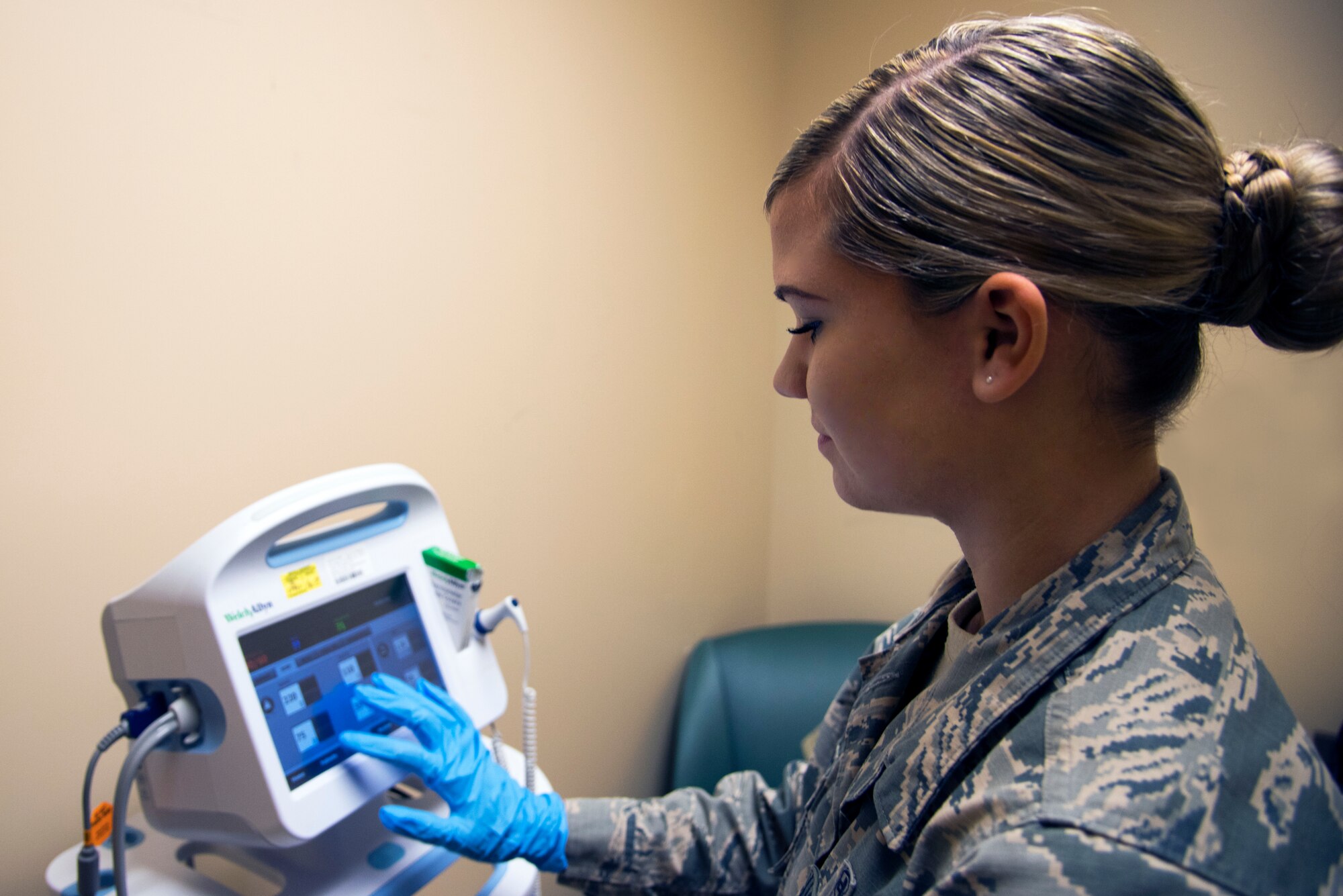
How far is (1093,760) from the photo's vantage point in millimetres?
546

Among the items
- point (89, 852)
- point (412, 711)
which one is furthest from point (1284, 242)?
point (89, 852)

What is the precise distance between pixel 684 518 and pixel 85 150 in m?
1.24

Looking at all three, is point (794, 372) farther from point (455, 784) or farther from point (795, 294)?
point (455, 784)

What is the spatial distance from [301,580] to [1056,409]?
700 millimetres

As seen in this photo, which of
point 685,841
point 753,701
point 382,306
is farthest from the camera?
point 753,701

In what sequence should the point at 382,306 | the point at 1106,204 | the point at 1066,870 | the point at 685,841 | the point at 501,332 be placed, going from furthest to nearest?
1. the point at 501,332
2. the point at 382,306
3. the point at 685,841
4. the point at 1106,204
5. the point at 1066,870

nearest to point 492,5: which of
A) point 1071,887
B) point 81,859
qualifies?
point 81,859

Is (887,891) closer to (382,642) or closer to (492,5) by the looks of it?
(382,642)

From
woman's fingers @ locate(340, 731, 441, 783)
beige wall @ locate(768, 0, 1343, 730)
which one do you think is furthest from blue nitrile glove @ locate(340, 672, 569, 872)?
beige wall @ locate(768, 0, 1343, 730)

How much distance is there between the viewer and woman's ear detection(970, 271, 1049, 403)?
24.3 inches

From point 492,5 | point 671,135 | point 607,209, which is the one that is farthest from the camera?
point 671,135

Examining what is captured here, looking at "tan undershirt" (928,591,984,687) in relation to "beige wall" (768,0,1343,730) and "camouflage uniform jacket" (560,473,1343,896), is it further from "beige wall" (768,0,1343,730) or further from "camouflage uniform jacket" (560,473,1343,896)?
"beige wall" (768,0,1343,730)

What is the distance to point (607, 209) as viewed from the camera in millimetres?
1506

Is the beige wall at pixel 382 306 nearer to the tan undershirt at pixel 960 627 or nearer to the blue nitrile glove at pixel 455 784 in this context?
the blue nitrile glove at pixel 455 784
